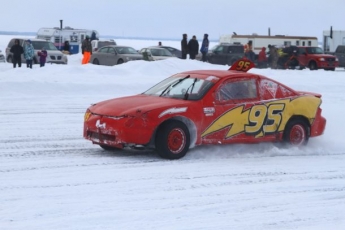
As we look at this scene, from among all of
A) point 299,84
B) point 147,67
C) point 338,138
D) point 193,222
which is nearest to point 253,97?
point 338,138

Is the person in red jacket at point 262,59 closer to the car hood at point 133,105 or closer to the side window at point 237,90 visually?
the side window at point 237,90

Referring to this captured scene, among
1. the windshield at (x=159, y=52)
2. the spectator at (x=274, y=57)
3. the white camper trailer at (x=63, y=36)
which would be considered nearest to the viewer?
the spectator at (x=274, y=57)

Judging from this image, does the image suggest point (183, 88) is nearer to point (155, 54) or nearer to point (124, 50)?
point (124, 50)

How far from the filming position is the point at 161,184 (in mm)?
9484

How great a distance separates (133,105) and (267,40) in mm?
41053

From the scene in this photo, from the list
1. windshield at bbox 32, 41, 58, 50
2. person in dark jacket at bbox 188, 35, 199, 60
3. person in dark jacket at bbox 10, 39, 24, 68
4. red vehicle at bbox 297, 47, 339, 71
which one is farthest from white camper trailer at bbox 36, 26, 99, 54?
person in dark jacket at bbox 10, 39, 24, 68

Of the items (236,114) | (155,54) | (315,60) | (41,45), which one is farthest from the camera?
(315,60)

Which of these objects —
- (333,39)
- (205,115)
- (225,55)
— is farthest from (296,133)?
(333,39)

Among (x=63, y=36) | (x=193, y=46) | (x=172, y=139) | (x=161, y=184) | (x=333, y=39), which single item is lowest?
(x=161, y=184)

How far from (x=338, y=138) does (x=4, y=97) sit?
9993 millimetres

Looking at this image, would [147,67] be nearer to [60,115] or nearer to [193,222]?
[60,115]

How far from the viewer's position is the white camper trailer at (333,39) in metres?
54.1

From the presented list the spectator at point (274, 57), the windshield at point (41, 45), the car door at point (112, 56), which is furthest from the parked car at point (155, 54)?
the spectator at point (274, 57)

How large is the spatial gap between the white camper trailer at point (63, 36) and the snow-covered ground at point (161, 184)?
38.0 metres
